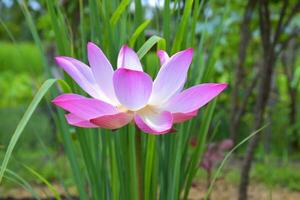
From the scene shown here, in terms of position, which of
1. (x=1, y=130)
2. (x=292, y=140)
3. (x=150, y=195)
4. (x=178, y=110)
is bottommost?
(x=292, y=140)

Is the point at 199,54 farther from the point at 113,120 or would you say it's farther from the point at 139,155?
the point at 113,120

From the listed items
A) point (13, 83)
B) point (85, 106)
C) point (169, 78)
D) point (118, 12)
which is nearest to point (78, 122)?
point (85, 106)

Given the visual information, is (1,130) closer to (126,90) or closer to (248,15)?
(248,15)

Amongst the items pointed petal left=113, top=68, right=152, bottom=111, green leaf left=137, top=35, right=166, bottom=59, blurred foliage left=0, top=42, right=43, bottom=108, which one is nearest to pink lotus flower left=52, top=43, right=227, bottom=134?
pointed petal left=113, top=68, right=152, bottom=111

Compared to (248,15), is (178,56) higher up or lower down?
higher up

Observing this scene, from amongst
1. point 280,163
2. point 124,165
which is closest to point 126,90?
point 124,165

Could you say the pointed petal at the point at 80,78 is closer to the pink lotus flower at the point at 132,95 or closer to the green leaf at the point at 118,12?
the pink lotus flower at the point at 132,95
